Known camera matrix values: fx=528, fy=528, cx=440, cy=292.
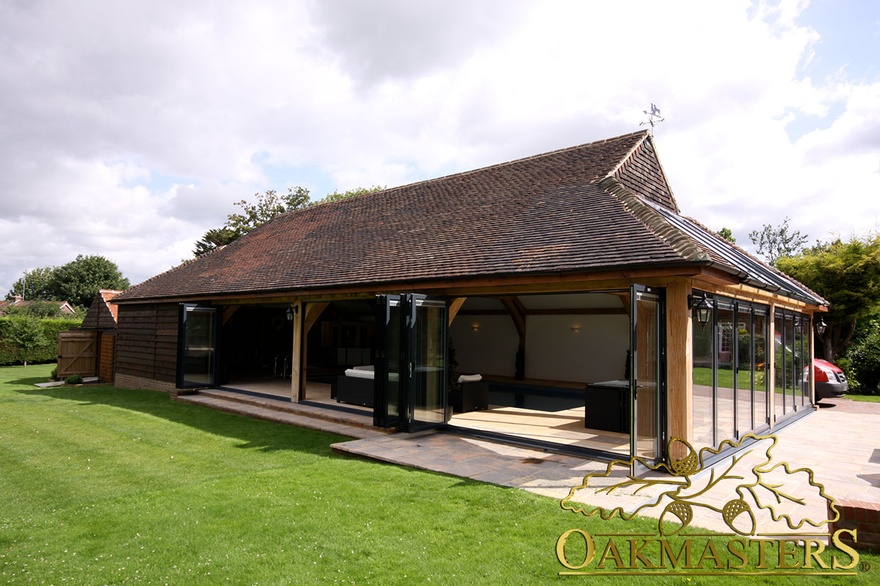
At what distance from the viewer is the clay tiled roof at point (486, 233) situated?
7414mm

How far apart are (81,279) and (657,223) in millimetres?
61469

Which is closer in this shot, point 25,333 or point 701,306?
point 701,306

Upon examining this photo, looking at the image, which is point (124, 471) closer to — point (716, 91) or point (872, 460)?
point (872, 460)

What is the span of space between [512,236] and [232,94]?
572 centimetres

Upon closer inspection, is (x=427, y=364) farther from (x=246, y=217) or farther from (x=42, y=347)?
(x=246, y=217)

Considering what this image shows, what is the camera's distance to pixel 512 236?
8984 mm

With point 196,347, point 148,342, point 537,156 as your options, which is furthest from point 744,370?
point 148,342

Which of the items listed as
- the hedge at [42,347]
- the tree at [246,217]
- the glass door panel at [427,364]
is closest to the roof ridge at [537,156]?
the glass door panel at [427,364]

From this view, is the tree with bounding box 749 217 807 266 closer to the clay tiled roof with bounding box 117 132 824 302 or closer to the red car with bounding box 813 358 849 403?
the red car with bounding box 813 358 849 403

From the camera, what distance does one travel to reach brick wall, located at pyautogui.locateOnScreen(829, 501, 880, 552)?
151 inches

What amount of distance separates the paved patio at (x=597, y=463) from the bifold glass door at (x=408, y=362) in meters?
0.38

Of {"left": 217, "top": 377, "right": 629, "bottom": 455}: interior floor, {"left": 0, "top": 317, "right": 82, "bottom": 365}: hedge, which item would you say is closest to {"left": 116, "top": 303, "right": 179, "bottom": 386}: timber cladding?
{"left": 217, "top": 377, "right": 629, "bottom": 455}: interior floor

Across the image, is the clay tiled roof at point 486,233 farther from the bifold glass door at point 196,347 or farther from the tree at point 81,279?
the tree at point 81,279

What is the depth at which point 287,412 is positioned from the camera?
426 inches
